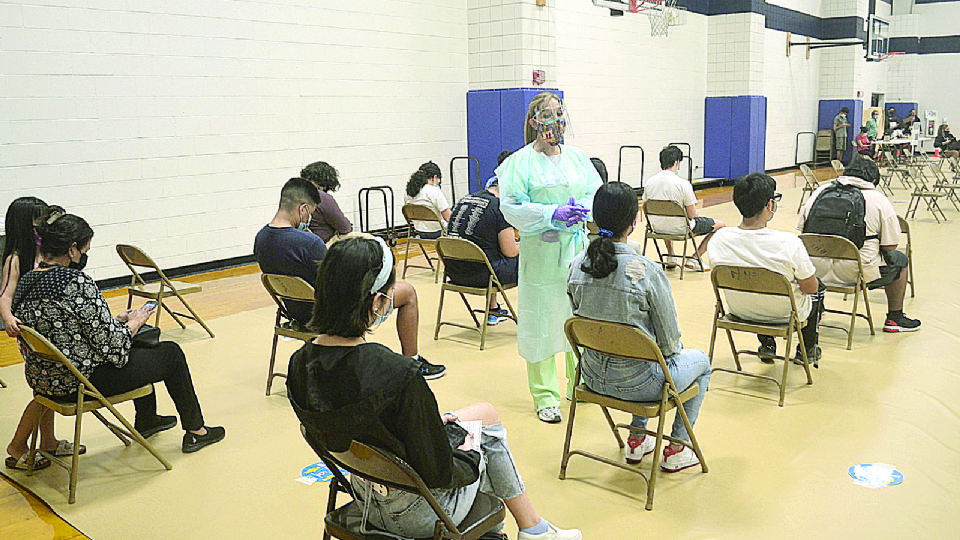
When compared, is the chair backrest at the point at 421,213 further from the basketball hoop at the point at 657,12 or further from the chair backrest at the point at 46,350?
the basketball hoop at the point at 657,12

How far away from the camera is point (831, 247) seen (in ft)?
16.2

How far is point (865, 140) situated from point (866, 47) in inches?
114

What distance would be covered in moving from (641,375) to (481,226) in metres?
2.34

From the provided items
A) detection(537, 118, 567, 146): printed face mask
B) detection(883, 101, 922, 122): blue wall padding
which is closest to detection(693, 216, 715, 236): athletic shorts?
detection(537, 118, 567, 146): printed face mask

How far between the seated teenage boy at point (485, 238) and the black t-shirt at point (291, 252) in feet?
3.73

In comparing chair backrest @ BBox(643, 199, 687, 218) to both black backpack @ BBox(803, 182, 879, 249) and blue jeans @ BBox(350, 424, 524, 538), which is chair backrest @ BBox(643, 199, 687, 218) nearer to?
black backpack @ BBox(803, 182, 879, 249)

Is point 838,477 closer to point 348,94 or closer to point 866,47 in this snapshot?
point 348,94

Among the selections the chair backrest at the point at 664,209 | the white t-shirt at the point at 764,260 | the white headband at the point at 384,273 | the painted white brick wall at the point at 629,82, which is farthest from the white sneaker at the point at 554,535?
the painted white brick wall at the point at 629,82

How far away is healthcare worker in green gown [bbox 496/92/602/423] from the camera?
377 cm

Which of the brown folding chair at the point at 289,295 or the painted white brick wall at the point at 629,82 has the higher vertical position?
the painted white brick wall at the point at 629,82

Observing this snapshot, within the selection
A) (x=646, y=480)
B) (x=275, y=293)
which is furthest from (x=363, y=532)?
(x=275, y=293)

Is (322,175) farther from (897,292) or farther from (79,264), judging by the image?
(897,292)

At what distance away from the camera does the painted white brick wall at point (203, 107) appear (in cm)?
659

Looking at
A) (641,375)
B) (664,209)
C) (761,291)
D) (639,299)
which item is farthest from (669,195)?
(641,375)
